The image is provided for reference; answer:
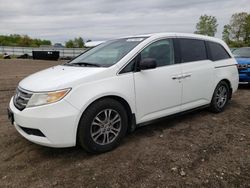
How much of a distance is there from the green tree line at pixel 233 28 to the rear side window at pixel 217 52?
34.8 m

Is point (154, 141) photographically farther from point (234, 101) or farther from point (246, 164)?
point (234, 101)

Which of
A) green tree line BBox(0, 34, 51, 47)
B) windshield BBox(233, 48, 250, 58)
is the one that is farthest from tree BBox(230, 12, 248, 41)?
green tree line BBox(0, 34, 51, 47)

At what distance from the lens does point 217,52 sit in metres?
4.81

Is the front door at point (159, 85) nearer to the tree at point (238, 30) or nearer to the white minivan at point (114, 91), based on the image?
the white minivan at point (114, 91)

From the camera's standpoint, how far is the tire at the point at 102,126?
9.48ft

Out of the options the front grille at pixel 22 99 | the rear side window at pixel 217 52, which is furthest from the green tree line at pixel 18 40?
the front grille at pixel 22 99

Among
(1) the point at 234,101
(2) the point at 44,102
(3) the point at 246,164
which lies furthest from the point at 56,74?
(1) the point at 234,101

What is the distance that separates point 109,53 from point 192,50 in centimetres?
159

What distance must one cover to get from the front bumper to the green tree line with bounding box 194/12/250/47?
3800 cm

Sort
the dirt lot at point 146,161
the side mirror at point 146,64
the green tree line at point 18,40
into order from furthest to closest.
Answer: the green tree line at point 18,40
the side mirror at point 146,64
the dirt lot at point 146,161

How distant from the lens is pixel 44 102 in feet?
9.00

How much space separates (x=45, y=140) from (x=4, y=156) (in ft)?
2.55

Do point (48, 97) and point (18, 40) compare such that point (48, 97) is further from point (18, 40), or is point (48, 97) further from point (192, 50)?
point (18, 40)

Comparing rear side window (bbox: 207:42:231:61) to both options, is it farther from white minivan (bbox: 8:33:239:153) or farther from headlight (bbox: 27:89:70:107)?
headlight (bbox: 27:89:70:107)
